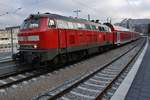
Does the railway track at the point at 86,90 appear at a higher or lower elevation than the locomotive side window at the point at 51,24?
lower

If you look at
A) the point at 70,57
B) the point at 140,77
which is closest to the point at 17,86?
the point at 140,77

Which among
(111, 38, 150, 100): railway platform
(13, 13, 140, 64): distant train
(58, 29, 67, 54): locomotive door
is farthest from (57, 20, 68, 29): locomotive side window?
(111, 38, 150, 100): railway platform

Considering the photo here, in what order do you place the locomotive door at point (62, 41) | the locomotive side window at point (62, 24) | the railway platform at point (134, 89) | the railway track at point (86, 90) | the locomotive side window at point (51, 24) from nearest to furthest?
the railway platform at point (134, 89) → the railway track at point (86, 90) → the locomotive side window at point (51, 24) → the locomotive door at point (62, 41) → the locomotive side window at point (62, 24)

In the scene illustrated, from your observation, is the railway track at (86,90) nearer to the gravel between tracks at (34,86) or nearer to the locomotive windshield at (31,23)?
the gravel between tracks at (34,86)

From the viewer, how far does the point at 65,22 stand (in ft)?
50.3

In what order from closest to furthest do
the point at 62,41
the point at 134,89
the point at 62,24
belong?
the point at 134,89 → the point at 62,41 → the point at 62,24

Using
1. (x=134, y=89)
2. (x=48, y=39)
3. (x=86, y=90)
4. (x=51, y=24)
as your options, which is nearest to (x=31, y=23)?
(x=51, y=24)

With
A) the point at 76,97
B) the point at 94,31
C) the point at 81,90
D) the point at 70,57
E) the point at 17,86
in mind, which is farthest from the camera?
the point at 94,31

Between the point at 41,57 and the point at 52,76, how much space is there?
1.24 metres

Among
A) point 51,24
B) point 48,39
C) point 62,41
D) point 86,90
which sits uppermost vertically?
point 51,24

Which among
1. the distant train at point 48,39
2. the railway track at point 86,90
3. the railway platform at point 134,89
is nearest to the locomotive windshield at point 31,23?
the distant train at point 48,39

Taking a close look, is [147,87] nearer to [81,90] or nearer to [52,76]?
[81,90]

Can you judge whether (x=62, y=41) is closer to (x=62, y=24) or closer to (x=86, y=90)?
(x=62, y=24)

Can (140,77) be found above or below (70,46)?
below
